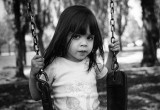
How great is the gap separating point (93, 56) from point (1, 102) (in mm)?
3712

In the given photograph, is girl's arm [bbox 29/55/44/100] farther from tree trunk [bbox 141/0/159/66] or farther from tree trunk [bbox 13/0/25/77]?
tree trunk [bbox 141/0/159/66]

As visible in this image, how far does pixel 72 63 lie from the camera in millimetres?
1954

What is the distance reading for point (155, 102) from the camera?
444 centimetres

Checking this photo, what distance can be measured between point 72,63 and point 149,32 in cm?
824

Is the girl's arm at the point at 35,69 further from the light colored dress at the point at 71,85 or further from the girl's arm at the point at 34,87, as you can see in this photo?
the light colored dress at the point at 71,85

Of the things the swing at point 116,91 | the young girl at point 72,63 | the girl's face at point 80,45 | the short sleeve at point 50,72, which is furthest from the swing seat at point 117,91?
the short sleeve at point 50,72

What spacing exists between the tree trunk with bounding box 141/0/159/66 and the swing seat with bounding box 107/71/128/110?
8.01 metres

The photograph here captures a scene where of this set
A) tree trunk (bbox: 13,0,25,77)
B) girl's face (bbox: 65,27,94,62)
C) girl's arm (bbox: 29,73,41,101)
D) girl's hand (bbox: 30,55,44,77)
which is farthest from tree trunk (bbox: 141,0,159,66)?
girl's hand (bbox: 30,55,44,77)

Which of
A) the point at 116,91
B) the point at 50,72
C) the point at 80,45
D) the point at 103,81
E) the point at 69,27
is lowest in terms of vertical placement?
the point at 103,81

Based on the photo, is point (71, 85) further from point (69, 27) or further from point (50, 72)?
point (69, 27)

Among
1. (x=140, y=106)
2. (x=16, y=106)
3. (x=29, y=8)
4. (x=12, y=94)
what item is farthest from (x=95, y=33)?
(x=12, y=94)

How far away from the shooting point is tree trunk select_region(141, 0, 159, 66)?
9609mm

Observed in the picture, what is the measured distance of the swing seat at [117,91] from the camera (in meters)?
1.88

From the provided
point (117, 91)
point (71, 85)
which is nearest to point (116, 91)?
point (117, 91)
